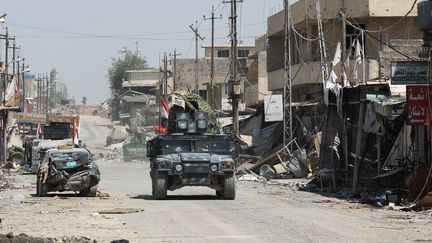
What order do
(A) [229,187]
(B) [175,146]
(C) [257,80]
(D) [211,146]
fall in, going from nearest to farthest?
(A) [229,187], (B) [175,146], (D) [211,146], (C) [257,80]

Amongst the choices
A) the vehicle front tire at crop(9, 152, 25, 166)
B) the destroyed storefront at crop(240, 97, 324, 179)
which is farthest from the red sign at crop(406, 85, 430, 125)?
the vehicle front tire at crop(9, 152, 25, 166)

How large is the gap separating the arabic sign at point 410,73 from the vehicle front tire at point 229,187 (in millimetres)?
5856

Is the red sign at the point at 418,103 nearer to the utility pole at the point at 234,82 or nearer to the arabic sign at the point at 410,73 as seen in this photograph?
the arabic sign at the point at 410,73

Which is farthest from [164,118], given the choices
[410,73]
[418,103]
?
[410,73]

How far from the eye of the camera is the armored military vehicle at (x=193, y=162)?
25234 millimetres

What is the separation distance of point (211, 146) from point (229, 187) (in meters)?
1.69

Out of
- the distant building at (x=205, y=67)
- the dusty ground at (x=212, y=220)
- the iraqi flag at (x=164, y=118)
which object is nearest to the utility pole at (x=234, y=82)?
the iraqi flag at (x=164, y=118)

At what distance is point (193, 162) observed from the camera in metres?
25.3

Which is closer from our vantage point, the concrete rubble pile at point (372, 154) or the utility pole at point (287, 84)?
the concrete rubble pile at point (372, 154)

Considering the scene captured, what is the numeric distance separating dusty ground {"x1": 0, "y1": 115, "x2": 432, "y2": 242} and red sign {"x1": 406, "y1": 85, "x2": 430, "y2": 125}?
2.94m

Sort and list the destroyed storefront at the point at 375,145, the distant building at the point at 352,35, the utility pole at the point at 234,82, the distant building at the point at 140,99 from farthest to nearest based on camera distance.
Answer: the distant building at the point at 140,99 → the utility pole at the point at 234,82 → the distant building at the point at 352,35 → the destroyed storefront at the point at 375,145

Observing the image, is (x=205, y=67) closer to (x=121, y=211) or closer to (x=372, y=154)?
(x=372, y=154)

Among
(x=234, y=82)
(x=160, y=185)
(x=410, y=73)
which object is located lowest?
(x=160, y=185)

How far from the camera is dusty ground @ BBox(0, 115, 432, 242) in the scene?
589 inches
